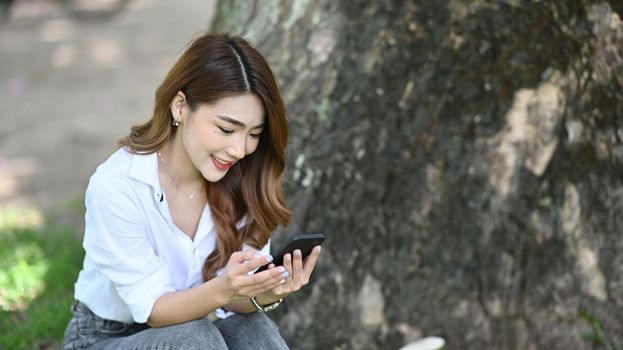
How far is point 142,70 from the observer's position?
8.41 metres

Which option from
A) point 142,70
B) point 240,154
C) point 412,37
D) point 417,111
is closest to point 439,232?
point 417,111

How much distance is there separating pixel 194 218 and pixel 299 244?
43cm

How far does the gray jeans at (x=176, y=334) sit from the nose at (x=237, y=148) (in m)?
0.46

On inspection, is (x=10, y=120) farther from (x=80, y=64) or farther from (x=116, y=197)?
(x=116, y=197)

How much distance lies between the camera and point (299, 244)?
239cm

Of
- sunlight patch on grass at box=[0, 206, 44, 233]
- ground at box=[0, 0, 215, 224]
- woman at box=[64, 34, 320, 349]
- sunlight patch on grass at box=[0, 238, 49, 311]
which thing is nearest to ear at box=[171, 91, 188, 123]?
woman at box=[64, 34, 320, 349]

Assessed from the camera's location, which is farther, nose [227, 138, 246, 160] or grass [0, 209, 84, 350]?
grass [0, 209, 84, 350]

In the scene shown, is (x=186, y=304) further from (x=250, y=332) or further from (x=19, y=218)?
(x=19, y=218)

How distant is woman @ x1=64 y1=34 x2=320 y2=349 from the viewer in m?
2.44

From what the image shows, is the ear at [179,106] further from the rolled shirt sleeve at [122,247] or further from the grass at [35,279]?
the grass at [35,279]

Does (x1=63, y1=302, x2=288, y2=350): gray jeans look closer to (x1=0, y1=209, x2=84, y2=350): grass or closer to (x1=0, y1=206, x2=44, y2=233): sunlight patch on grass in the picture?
(x1=0, y1=209, x2=84, y2=350): grass

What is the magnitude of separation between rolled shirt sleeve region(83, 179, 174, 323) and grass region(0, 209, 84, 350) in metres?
1.25

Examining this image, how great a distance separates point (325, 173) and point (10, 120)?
4.39 m

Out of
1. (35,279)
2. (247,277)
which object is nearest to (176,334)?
(247,277)
